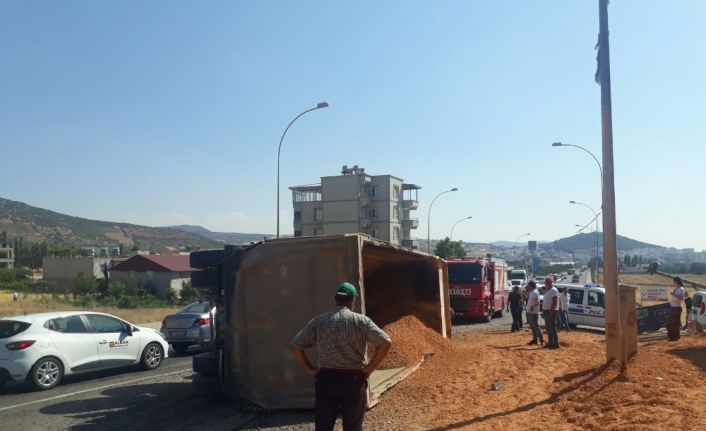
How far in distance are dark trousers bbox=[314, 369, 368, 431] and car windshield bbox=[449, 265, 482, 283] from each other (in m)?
20.8

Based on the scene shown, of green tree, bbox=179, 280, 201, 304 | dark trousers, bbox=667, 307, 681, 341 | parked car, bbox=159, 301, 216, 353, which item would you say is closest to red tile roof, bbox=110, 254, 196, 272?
green tree, bbox=179, 280, 201, 304

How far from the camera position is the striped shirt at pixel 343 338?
5.54m

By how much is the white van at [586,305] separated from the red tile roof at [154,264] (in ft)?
169

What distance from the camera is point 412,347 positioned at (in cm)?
1146

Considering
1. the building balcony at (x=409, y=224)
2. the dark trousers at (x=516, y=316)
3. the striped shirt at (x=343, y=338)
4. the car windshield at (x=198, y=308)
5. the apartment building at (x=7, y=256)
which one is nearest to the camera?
the striped shirt at (x=343, y=338)

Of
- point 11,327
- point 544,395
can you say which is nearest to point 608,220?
point 544,395

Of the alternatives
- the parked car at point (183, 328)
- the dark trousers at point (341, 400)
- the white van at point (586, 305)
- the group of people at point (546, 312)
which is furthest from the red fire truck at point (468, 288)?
the dark trousers at point (341, 400)

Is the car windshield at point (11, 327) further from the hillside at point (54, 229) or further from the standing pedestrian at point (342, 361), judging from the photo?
the hillside at point (54, 229)

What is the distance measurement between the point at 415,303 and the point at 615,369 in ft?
19.3

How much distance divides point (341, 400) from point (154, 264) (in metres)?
67.0

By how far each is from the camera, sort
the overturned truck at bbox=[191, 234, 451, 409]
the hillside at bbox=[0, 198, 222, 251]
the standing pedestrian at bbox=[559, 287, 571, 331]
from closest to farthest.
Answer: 1. the overturned truck at bbox=[191, 234, 451, 409]
2. the standing pedestrian at bbox=[559, 287, 571, 331]
3. the hillside at bbox=[0, 198, 222, 251]

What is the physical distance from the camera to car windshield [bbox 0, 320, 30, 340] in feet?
37.5

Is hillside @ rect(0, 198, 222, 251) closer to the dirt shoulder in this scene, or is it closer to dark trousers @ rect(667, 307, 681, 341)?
dark trousers @ rect(667, 307, 681, 341)

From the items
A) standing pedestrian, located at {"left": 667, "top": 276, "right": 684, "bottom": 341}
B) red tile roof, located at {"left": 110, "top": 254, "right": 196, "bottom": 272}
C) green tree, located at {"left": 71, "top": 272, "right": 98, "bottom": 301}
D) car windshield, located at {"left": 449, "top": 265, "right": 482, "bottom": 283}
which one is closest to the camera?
standing pedestrian, located at {"left": 667, "top": 276, "right": 684, "bottom": 341}
